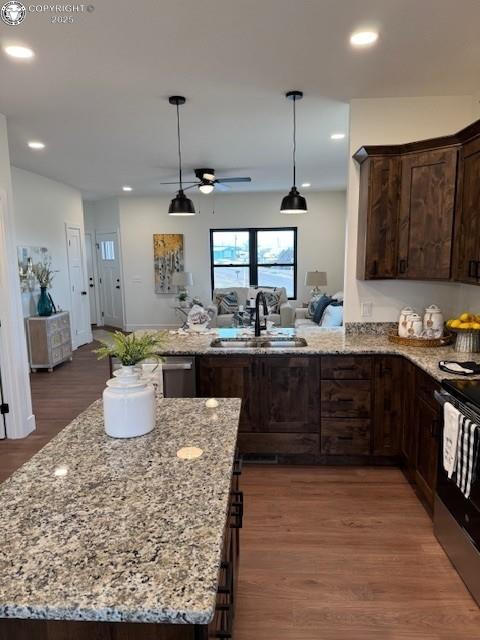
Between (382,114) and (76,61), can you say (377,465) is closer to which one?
(382,114)

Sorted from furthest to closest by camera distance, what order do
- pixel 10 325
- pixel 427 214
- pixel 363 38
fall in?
pixel 10 325 → pixel 427 214 → pixel 363 38

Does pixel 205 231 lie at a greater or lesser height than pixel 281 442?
greater

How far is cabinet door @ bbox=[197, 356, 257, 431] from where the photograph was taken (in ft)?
10.6

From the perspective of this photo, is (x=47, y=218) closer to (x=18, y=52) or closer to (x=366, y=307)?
(x=18, y=52)

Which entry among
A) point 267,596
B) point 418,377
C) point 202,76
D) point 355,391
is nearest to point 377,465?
point 355,391

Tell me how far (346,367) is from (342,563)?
134 centimetres

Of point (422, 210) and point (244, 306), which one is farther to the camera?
point (244, 306)

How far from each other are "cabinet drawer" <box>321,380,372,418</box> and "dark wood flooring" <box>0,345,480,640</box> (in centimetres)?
46

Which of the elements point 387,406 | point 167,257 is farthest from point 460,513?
point 167,257

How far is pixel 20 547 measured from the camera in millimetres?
997

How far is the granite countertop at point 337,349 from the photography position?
2.84 m

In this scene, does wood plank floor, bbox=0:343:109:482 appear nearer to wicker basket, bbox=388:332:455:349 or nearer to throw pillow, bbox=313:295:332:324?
wicker basket, bbox=388:332:455:349

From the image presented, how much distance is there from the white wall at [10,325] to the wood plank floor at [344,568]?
223 centimetres

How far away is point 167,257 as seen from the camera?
352 inches
